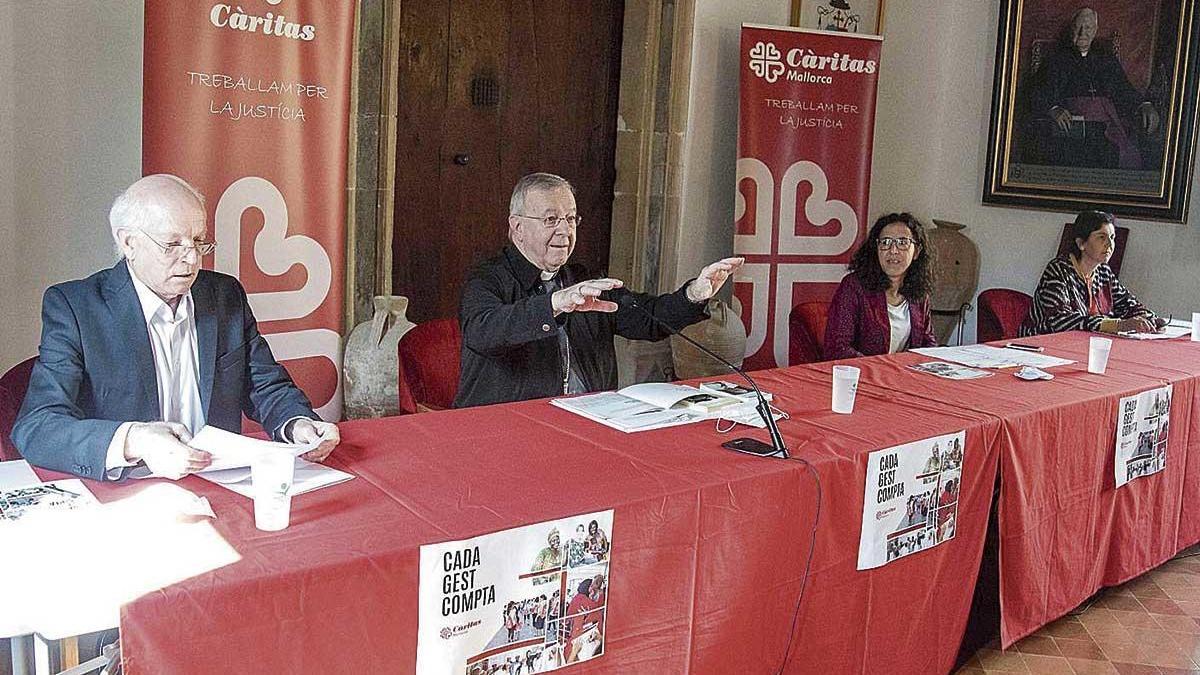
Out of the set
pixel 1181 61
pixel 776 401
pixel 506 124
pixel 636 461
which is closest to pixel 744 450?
pixel 636 461

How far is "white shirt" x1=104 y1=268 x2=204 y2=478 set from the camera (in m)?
2.26

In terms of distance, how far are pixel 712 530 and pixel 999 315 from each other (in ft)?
10.6

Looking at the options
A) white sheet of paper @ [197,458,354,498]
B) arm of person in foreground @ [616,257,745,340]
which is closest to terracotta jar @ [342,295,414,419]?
arm of person in foreground @ [616,257,745,340]

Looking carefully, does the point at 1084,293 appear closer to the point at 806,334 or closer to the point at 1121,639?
the point at 806,334

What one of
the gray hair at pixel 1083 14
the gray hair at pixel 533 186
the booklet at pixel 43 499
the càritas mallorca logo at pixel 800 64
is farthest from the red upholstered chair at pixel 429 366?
the gray hair at pixel 1083 14

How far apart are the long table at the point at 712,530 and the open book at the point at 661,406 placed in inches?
2.7

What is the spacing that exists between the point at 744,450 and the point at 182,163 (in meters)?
2.31

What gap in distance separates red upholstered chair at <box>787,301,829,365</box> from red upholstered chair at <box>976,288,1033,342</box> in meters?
1.11

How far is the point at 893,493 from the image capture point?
246 cm

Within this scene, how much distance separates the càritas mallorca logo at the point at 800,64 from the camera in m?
5.46

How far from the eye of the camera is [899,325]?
3.97m

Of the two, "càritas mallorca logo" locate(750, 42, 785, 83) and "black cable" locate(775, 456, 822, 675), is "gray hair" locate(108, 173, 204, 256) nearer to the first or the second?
"black cable" locate(775, 456, 822, 675)

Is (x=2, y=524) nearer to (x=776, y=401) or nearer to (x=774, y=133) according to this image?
(x=776, y=401)

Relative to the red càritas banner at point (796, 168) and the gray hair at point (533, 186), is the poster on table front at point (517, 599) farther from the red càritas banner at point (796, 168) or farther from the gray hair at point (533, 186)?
the red càritas banner at point (796, 168)
